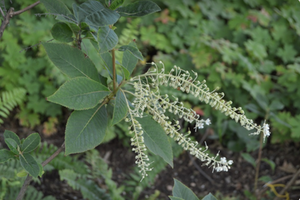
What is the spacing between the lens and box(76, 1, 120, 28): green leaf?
0.84 metres

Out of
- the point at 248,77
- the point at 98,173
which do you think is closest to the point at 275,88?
the point at 248,77

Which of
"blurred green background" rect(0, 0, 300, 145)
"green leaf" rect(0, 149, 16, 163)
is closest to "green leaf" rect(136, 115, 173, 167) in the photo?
"green leaf" rect(0, 149, 16, 163)

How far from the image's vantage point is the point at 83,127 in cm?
99

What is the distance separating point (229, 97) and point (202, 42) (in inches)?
25.7

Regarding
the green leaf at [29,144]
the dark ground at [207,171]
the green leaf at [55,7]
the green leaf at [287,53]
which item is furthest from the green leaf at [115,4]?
the green leaf at [287,53]

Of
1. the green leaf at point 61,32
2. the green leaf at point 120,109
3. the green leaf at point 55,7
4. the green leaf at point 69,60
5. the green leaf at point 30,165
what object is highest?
the green leaf at point 55,7

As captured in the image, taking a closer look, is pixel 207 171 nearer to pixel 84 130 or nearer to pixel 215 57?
pixel 215 57

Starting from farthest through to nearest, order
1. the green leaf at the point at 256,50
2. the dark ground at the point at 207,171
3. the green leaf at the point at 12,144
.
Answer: the green leaf at the point at 256,50
the dark ground at the point at 207,171
the green leaf at the point at 12,144

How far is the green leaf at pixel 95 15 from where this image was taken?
840mm

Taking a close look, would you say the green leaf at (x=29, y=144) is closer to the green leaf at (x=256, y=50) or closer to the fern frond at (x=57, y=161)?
the fern frond at (x=57, y=161)

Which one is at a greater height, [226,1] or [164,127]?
[164,127]

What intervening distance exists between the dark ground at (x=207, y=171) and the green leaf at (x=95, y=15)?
6.49 ft

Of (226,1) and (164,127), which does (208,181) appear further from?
(226,1)

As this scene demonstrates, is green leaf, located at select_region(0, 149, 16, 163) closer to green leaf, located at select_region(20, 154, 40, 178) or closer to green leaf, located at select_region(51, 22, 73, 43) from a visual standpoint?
green leaf, located at select_region(20, 154, 40, 178)
